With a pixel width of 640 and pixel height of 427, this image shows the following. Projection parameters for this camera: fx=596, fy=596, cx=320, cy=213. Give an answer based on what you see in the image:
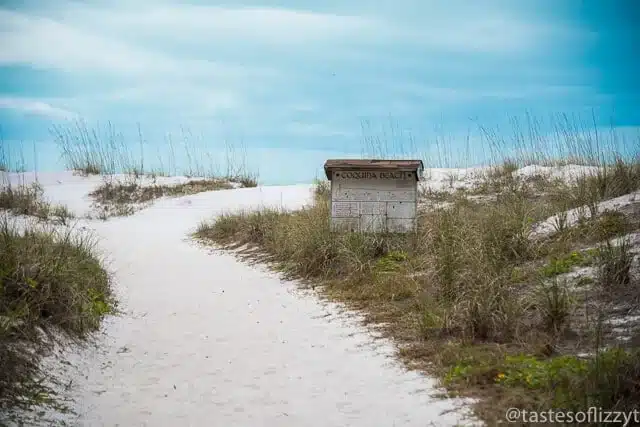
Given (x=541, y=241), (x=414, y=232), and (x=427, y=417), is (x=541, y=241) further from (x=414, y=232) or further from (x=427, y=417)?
(x=427, y=417)

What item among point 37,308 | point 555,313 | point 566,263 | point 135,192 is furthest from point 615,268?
point 135,192

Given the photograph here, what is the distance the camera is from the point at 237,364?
488 cm

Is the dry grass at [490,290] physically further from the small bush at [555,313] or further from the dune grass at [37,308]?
the dune grass at [37,308]

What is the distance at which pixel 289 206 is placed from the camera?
14.3 m

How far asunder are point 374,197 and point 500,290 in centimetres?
397

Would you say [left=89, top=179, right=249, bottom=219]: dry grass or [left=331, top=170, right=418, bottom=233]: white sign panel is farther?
[left=89, top=179, right=249, bottom=219]: dry grass

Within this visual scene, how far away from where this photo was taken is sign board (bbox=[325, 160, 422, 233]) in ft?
29.1

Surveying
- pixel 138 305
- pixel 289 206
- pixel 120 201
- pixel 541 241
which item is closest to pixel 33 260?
pixel 138 305

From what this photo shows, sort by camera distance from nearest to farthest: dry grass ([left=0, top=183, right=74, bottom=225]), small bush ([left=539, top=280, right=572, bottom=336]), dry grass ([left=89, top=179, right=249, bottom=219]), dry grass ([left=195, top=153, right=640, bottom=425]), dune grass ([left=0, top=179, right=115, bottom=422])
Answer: dry grass ([left=195, top=153, right=640, bottom=425]), dune grass ([left=0, top=179, right=115, bottom=422]), small bush ([left=539, top=280, right=572, bottom=336]), dry grass ([left=0, top=183, right=74, bottom=225]), dry grass ([left=89, top=179, right=249, bottom=219])

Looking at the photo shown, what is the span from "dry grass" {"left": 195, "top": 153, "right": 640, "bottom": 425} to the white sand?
1.23ft

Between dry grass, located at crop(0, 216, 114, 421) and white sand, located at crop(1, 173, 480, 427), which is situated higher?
dry grass, located at crop(0, 216, 114, 421)

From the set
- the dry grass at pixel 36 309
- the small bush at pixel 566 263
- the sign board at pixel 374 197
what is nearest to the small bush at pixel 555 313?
the small bush at pixel 566 263
